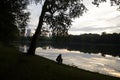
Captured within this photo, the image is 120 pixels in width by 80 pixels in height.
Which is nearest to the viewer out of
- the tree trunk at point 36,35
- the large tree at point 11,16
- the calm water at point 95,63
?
the tree trunk at point 36,35

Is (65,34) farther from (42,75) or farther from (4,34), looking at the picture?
(4,34)

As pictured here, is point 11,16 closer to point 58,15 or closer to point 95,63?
point 58,15

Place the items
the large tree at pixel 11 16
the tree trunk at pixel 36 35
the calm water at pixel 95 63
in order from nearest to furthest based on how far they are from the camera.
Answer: the tree trunk at pixel 36 35 < the large tree at pixel 11 16 < the calm water at pixel 95 63

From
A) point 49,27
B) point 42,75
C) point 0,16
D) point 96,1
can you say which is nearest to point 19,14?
point 0,16

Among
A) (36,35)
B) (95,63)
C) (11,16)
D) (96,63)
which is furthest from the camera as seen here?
(96,63)

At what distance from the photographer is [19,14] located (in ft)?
167

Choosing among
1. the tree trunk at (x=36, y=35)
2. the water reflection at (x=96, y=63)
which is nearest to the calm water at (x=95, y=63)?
the water reflection at (x=96, y=63)

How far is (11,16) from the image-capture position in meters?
45.8

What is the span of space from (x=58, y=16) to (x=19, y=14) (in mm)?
20634

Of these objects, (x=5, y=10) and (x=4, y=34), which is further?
(x=4, y=34)

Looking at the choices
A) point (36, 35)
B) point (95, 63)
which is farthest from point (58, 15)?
point (95, 63)

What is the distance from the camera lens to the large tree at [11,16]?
39431mm

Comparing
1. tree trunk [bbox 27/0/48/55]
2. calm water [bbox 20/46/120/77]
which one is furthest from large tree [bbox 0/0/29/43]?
calm water [bbox 20/46/120/77]

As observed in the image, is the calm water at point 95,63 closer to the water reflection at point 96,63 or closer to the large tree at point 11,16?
the water reflection at point 96,63
